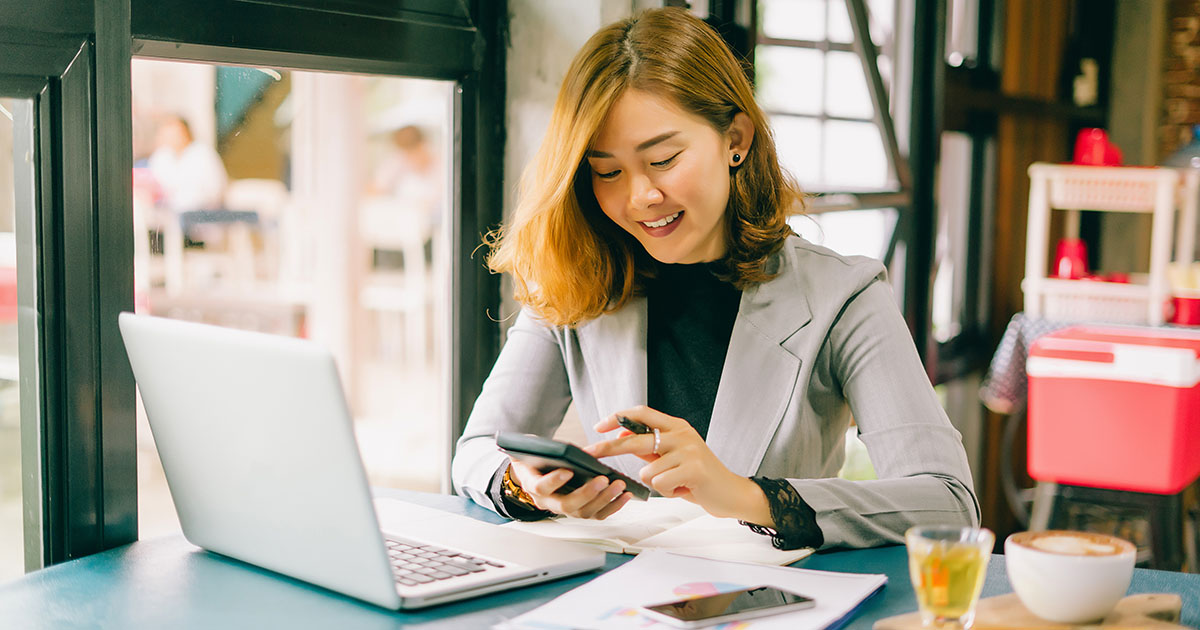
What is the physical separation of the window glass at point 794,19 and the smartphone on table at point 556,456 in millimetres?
1859

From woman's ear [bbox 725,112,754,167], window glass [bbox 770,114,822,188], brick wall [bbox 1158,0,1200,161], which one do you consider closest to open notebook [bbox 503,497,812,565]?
woman's ear [bbox 725,112,754,167]

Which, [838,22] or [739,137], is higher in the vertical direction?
[838,22]

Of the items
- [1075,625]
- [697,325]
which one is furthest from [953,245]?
[1075,625]

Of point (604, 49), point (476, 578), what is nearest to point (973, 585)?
point (476, 578)

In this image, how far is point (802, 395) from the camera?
1.54 meters

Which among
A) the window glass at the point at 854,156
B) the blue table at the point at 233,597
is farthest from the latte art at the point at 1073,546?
the window glass at the point at 854,156

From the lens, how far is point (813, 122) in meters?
3.11

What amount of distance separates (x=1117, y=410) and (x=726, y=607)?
2.29 metres

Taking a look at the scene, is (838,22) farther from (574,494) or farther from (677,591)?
(677,591)

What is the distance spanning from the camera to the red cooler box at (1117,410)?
9.33 feet

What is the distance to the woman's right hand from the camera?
1267 mm

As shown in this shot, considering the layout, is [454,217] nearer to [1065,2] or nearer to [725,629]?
[725,629]

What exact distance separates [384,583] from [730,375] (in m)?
0.71

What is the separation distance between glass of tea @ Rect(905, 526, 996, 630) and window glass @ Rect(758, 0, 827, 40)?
210 centimetres
